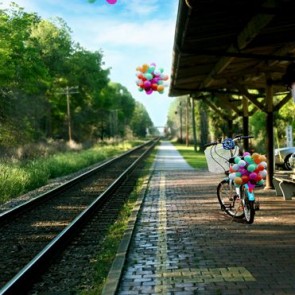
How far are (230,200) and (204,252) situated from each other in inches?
124

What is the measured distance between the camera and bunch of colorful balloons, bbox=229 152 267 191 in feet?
30.1

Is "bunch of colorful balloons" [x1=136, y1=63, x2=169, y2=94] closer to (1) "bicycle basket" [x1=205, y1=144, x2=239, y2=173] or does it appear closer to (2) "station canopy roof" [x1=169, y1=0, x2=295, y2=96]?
(2) "station canopy roof" [x1=169, y1=0, x2=295, y2=96]

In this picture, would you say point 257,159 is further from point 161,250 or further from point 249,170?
point 161,250

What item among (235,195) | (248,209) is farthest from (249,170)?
(235,195)

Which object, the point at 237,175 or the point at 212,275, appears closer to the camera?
the point at 212,275

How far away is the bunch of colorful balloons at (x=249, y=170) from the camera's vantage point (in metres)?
9.19

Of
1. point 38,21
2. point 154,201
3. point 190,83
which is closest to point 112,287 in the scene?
point 154,201

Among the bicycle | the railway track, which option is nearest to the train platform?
the bicycle

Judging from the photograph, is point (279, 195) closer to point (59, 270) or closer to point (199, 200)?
point (199, 200)

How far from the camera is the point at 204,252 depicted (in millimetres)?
7375

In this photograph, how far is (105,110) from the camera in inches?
3467

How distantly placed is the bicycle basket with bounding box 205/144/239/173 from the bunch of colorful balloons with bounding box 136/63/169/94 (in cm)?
537

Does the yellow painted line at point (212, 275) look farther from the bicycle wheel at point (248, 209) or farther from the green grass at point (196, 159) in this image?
the green grass at point (196, 159)

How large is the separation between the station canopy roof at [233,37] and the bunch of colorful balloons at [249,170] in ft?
6.11
